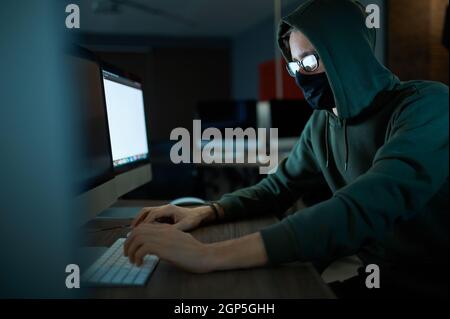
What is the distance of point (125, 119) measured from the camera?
47.8 inches

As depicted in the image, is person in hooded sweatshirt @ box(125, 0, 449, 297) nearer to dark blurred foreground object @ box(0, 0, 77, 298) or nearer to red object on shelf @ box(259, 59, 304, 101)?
dark blurred foreground object @ box(0, 0, 77, 298)

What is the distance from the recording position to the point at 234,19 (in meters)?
6.43

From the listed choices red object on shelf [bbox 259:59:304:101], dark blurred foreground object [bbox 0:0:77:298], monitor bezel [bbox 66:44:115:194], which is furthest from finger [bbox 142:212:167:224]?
red object on shelf [bbox 259:59:304:101]


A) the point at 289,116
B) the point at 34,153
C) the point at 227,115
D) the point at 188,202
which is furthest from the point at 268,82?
the point at 34,153

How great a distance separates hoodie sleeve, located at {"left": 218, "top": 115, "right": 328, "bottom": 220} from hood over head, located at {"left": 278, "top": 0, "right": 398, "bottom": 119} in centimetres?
30

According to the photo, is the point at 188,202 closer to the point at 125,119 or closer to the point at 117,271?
the point at 125,119

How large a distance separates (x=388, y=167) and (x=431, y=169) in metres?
0.07

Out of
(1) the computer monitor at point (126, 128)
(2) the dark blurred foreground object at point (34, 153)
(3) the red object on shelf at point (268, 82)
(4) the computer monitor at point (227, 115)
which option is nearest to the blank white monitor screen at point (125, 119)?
(1) the computer monitor at point (126, 128)

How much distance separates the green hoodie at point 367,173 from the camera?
0.65 meters

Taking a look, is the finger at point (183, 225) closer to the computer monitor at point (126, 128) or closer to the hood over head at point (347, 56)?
the computer monitor at point (126, 128)

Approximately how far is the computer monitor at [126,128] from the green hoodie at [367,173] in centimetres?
29

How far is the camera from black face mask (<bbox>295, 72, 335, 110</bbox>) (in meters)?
0.96

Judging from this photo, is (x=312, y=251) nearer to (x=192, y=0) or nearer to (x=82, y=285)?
(x=82, y=285)
